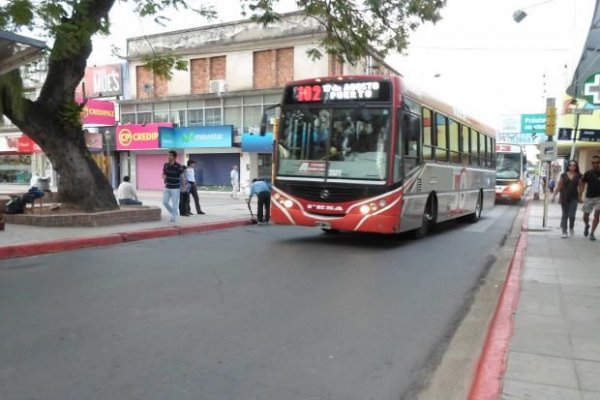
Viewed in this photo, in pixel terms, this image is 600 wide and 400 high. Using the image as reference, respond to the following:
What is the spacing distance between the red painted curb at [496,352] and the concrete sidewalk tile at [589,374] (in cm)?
53

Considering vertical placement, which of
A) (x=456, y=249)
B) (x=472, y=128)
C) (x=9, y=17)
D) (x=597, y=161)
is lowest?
(x=456, y=249)

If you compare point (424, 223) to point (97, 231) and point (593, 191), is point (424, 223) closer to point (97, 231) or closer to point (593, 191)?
point (593, 191)

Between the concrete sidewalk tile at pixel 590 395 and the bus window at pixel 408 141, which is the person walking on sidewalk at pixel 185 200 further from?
the concrete sidewalk tile at pixel 590 395

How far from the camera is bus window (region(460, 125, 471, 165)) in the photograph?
15328 millimetres

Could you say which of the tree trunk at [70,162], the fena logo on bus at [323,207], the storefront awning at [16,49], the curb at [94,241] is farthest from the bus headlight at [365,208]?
the tree trunk at [70,162]

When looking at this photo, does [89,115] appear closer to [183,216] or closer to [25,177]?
[25,177]

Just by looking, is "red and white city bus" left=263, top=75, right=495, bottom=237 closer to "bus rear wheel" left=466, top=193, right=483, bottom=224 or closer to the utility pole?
the utility pole

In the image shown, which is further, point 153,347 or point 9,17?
point 9,17

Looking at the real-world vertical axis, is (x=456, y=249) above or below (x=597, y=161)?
below

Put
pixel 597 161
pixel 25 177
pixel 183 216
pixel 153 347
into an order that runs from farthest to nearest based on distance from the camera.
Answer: pixel 25 177, pixel 183 216, pixel 597 161, pixel 153 347

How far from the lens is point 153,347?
16.0ft

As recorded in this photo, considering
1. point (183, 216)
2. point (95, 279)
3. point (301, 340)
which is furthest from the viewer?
point (183, 216)

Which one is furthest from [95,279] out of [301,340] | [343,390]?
[343,390]

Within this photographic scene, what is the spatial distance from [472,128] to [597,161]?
4242 millimetres
